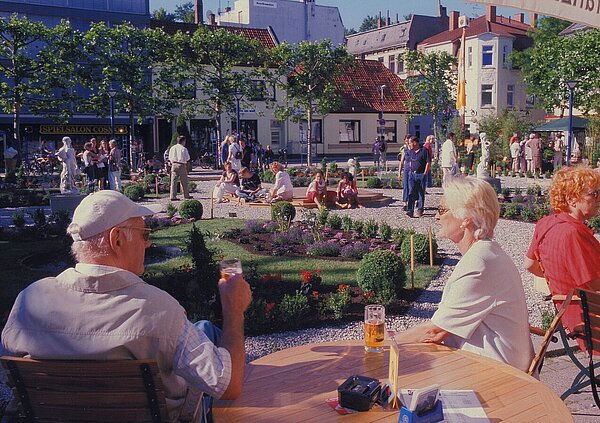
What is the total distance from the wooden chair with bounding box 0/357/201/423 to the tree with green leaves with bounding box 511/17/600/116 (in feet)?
127

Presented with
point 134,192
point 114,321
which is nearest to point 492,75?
point 134,192

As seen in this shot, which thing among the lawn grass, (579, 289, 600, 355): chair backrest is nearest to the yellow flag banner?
(579, 289, 600, 355): chair backrest

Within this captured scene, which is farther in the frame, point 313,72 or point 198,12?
point 198,12

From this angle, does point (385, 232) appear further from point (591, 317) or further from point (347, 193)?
point (591, 317)

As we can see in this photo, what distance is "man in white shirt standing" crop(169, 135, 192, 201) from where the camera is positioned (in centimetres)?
1920

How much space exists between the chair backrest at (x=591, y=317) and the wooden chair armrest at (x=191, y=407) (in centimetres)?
231

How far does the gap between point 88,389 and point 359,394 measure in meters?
1.03

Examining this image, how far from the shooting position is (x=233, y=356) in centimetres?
258

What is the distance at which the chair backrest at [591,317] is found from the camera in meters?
3.75

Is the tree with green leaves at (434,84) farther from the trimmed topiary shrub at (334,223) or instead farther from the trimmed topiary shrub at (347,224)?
the trimmed topiary shrub at (347,224)

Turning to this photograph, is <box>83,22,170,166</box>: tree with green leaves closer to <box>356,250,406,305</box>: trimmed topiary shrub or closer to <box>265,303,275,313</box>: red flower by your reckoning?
<box>356,250,406,305</box>: trimmed topiary shrub

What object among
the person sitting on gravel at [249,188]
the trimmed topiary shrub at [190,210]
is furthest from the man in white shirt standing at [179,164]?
the trimmed topiary shrub at [190,210]

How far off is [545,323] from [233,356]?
464 centimetres

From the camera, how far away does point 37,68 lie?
3559 cm
